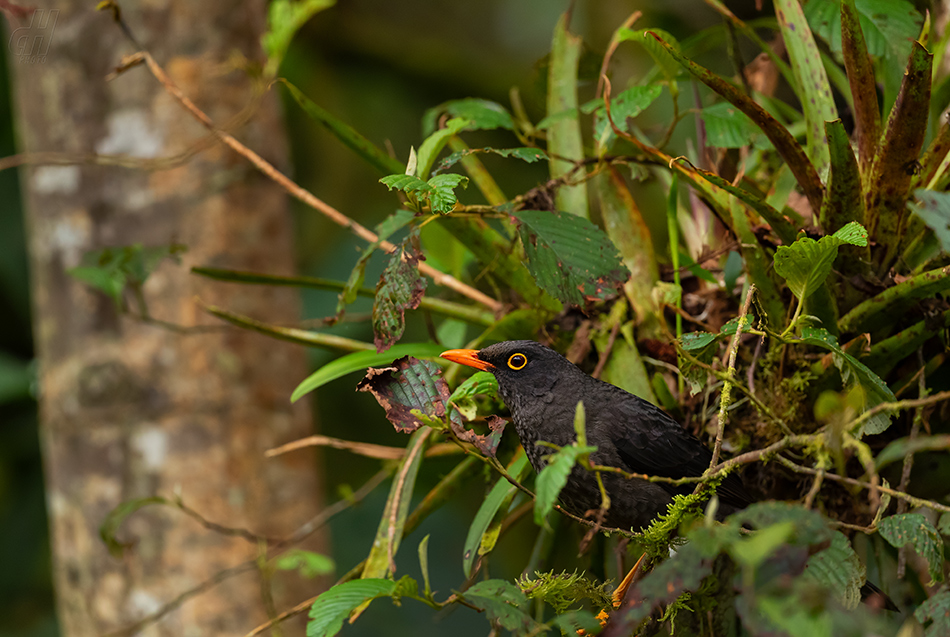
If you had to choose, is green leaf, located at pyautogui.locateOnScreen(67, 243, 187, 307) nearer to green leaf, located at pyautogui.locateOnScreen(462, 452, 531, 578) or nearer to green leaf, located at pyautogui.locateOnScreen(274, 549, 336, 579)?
green leaf, located at pyautogui.locateOnScreen(274, 549, 336, 579)

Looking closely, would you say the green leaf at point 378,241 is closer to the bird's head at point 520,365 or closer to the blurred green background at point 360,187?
the bird's head at point 520,365

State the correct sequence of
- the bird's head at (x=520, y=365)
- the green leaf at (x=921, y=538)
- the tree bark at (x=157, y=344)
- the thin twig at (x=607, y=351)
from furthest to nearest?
the tree bark at (x=157, y=344) → the thin twig at (x=607, y=351) → the bird's head at (x=520, y=365) → the green leaf at (x=921, y=538)

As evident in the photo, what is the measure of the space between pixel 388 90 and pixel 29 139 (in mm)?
4150

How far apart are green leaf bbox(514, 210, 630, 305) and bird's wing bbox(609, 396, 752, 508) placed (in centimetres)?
24

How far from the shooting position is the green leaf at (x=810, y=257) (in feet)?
3.13

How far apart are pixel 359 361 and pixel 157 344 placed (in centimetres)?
119

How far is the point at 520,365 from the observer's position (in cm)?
135

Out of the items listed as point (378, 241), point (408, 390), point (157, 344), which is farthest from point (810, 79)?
point (157, 344)

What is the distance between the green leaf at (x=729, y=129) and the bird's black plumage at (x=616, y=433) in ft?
1.72

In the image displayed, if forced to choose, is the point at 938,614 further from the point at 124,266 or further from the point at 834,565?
the point at 124,266

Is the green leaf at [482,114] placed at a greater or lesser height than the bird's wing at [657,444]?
greater

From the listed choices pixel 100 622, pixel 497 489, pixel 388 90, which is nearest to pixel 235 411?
pixel 100 622

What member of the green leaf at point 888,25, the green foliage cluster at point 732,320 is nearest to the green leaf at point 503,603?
the green foliage cluster at point 732,320

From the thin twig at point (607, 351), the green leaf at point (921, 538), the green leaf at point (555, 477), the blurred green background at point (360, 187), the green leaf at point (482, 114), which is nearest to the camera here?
the green leaf at point (555, 477)
